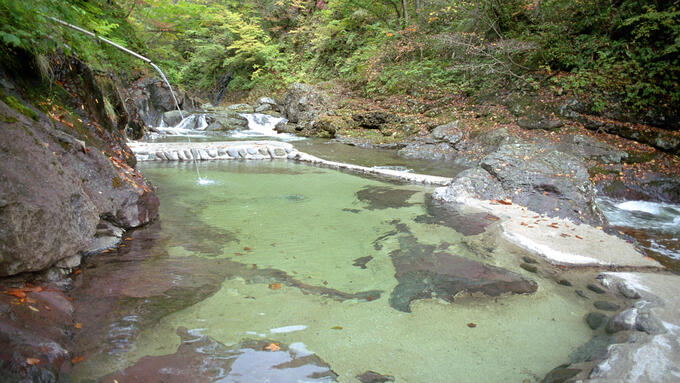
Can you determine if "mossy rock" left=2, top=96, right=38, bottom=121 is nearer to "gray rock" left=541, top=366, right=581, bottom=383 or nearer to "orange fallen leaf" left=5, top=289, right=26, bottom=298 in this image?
"orange fallen leaf" left=5, top=289, right=26, bottom=298

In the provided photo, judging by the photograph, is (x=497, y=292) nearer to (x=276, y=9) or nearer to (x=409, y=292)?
(x=409, y=292)

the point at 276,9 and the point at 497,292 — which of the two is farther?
the point at 276,9

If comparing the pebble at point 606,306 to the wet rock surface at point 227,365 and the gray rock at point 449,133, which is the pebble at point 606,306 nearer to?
the wet rock surface at point 227,365

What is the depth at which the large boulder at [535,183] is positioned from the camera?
5.40 metres

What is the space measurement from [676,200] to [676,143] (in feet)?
6.06

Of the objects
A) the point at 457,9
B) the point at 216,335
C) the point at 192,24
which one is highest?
the point at 457,9

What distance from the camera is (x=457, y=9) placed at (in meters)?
14.6

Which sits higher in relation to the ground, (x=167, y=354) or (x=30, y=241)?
(x=30, y=241)

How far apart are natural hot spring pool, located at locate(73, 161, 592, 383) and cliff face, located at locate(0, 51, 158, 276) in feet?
1.25

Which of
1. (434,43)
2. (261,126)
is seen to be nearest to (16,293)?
(434,43)

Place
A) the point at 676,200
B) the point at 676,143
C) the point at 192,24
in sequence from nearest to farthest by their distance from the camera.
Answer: the point at 676,200 < the point at 676,143 < the point at 192,24

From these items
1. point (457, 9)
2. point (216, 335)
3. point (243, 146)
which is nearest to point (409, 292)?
point (216, 335)

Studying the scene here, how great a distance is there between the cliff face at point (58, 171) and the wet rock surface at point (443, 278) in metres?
2.72

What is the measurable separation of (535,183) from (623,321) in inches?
144
